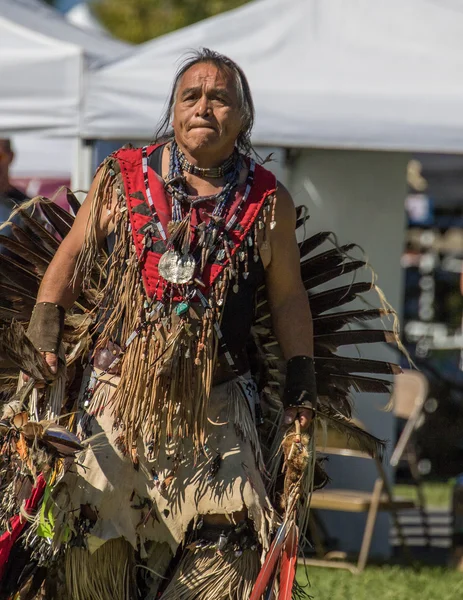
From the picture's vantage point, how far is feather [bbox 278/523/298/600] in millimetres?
2967

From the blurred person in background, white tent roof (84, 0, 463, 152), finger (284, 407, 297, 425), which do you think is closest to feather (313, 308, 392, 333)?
finger (284, 407, 297, 425)

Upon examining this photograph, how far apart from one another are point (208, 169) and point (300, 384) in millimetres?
664

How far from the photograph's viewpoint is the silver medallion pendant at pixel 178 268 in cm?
301

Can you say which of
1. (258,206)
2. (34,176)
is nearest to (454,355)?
(34,176)

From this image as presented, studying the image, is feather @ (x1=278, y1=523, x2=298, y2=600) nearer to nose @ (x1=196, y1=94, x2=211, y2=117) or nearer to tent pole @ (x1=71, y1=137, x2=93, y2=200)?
nose @ (x1=196, y1=94, x2=211, y2=117)

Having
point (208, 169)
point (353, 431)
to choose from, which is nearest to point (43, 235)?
point (208, 169)

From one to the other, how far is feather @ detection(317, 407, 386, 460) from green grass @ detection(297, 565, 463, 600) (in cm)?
157

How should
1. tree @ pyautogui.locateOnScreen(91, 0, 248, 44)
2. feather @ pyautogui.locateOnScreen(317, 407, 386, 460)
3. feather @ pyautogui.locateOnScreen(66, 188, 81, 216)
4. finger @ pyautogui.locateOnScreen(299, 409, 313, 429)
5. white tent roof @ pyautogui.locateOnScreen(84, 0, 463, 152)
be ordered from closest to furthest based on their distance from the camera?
finger @ pyautogui.locateOnScreen(299, 409, 313, 429), feather @ pyautogui.locateOnScreen(317, 407, 386, 460), feather @ pyautogui.locateOnScreen(66, 188, 81, 216), white tent roof @ pyautogui.locateOnScreen(84, 0, 463, 152), tree @ pyautogui.locateOnScreen(91, 0, 248, 44)

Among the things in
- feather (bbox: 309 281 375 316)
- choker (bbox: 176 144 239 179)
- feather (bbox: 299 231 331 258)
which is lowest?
feather (bbox: 309 281 375 316)

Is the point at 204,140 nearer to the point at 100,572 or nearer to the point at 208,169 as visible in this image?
the point at 208,169

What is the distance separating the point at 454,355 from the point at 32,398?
803 cm

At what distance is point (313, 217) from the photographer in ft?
19.7

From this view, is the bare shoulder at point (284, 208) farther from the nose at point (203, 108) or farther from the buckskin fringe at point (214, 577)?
the buckskin fringe at point (214, 577)

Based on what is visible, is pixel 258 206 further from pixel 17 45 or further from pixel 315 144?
pixel 17 45
